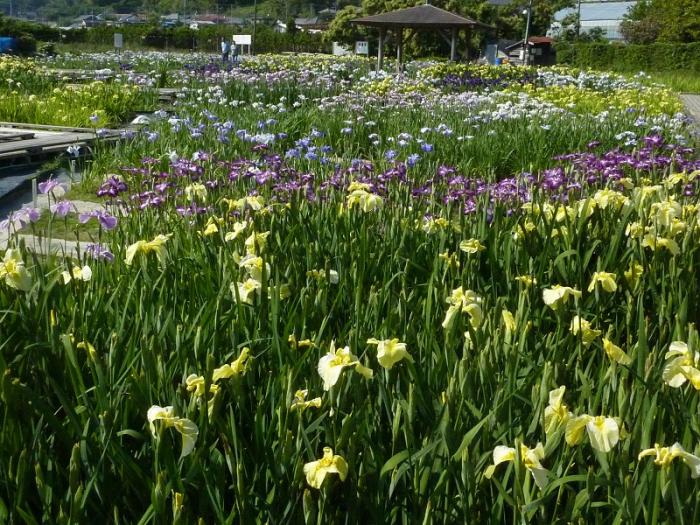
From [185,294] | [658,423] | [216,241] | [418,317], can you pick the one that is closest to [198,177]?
[216,241]

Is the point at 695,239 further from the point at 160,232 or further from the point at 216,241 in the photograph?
the point at 160,232

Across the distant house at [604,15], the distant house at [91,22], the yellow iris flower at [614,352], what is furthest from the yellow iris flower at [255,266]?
the distant house at [604,15]

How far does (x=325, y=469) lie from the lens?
1270 millimetres

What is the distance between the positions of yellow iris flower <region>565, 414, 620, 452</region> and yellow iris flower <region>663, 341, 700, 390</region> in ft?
0.82

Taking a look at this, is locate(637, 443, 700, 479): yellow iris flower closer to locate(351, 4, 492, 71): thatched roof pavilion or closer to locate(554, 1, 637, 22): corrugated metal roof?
locate(351, 4, 492, 71): thatched roof pavilion

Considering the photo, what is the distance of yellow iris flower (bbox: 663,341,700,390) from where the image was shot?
1510 mm

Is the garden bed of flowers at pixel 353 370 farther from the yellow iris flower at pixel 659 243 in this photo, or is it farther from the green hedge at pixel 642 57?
the green hedge at pixel 642 57

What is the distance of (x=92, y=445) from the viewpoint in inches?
60.5

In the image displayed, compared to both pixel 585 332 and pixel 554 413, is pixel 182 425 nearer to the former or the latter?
pixel 554 413

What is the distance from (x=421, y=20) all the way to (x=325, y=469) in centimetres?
2110

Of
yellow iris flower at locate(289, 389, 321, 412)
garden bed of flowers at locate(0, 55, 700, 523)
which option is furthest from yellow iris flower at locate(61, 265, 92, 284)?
yellow iris flower at locate(289, 389, 321, 412)

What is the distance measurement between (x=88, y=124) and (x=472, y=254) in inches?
298

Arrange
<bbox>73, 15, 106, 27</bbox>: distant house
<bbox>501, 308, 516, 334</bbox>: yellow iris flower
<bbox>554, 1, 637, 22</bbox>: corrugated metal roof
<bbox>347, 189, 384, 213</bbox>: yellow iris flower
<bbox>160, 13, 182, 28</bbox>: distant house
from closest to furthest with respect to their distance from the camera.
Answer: <bbox>501, 308, 516, 334</bbox>: yellow iris flower
<bbox>347, 189, 384, 213</bbox>: yellow iris flower
<bbox>160, 13, 182, 28</bbox>: distant house
<bbox>73, 15, 106, 27</bbox>: distant house
<bbox>554, 1, 637, 22</bbox>: corrugated metal roof

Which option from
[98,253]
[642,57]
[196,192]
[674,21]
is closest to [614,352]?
[98,253]
